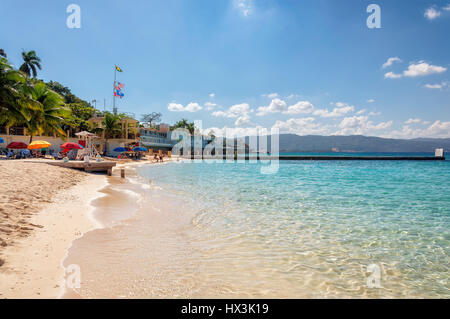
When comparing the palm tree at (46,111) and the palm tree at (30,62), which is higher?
the palm tree at (30,62)

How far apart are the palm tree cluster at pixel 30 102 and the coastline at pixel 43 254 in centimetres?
1529

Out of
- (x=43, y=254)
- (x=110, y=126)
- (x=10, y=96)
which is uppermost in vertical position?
(x=110, y=126)

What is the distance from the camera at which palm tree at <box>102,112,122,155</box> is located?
37750 millimetres

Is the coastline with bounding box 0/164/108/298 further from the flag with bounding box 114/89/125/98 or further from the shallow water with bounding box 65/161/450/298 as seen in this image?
the flag with bounding box 114/89/125/98

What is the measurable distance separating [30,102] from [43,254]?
20943mm

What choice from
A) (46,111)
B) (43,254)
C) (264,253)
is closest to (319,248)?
(264,253)

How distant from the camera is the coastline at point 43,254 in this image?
9.77 ft

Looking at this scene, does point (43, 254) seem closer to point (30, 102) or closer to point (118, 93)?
point (30, 102)

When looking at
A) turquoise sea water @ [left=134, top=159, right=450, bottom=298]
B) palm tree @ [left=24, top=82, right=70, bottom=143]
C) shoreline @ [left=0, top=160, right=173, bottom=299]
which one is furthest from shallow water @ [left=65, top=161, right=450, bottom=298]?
palm tree @ [left=24, top=82, right=70, bottom=143]

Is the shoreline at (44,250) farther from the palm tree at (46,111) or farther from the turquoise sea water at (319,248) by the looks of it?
the palm tree at (46,111)

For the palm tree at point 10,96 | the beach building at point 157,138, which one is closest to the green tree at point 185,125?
the beach building at point 157,138

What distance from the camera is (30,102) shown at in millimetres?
19359
